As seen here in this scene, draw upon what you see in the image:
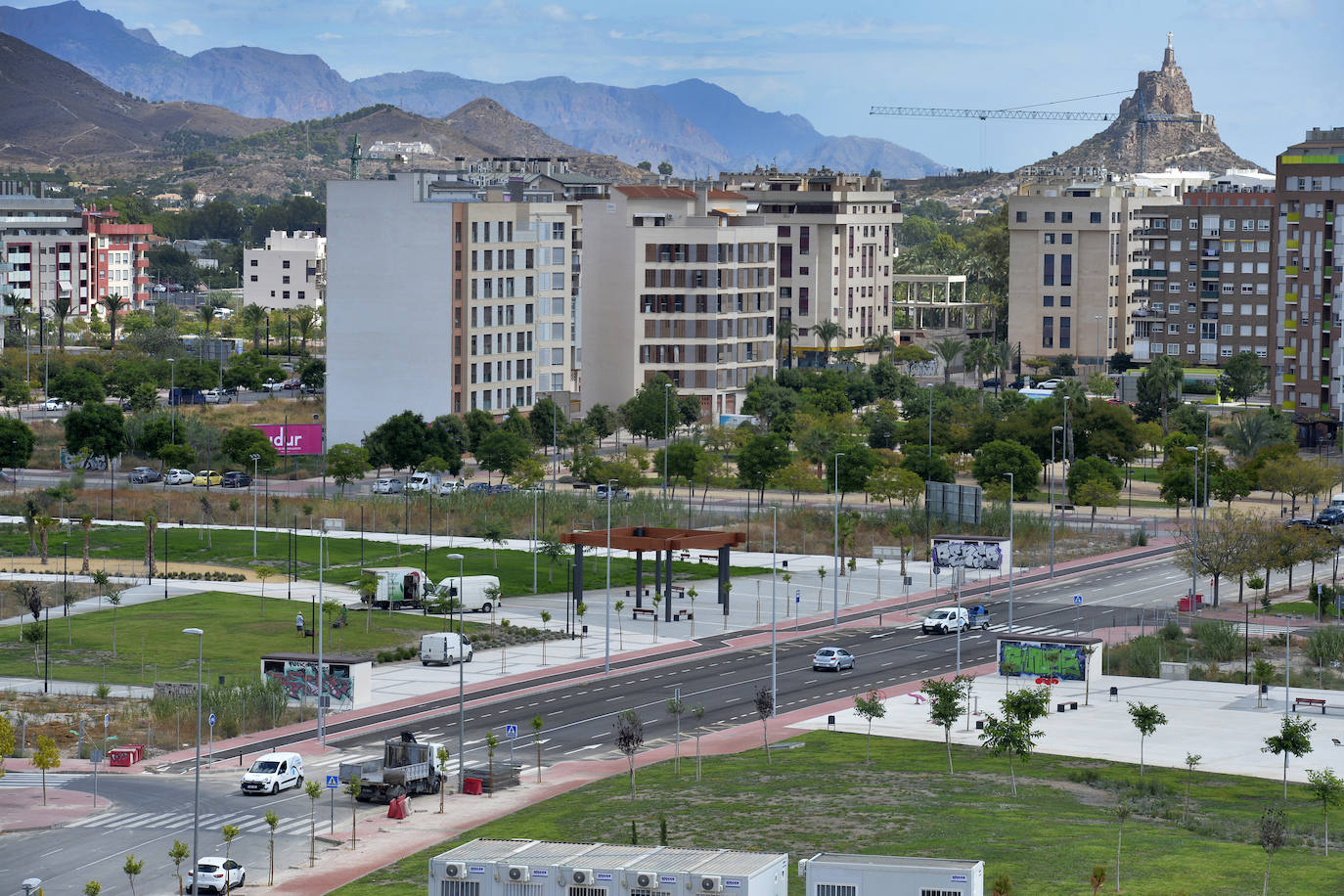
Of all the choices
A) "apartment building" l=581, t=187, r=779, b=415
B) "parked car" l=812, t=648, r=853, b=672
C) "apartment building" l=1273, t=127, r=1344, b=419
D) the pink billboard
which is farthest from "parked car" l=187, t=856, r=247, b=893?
"apartment building" l=1273, t=127, r=1344, b=419

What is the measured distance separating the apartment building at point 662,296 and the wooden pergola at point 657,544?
78665mm

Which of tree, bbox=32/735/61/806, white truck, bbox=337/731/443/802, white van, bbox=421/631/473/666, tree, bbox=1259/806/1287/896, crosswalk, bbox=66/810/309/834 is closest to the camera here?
tree, bbox=1259/806/1287/896

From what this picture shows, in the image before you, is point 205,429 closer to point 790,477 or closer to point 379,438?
point 379,438

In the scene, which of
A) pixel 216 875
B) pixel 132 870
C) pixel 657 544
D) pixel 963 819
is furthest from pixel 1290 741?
pixel 657 544

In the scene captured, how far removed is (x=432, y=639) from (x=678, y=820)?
108ft

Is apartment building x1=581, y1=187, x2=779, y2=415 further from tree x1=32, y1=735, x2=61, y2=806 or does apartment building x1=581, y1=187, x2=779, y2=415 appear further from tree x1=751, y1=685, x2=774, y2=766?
tree x1=32, y1=735, x2=61, y2=806

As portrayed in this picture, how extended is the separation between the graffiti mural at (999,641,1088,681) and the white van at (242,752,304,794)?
34222mm

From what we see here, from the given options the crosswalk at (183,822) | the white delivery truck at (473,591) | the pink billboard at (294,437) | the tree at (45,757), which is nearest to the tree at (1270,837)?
the crosswalk at (183,822)

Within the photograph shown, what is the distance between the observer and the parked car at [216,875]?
56844 millimetres

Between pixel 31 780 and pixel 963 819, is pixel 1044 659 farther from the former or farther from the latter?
pixel 31 780

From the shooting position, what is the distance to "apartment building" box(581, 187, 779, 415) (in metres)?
189

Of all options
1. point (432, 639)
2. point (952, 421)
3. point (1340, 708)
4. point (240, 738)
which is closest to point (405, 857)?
point (240, 738)

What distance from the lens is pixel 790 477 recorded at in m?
143

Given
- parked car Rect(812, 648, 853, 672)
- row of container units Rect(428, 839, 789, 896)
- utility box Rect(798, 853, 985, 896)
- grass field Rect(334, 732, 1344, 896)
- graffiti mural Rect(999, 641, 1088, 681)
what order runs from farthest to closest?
parked car Rect(812, 648, 853, 672)
graffiti mural Rect(999, 641, 1088, 681)
grass field Rect(334, 732, 1344, 896)
row of container units Rect(428, 839, 789, 896)
utility box Rect(798, 853, 985, 896)
